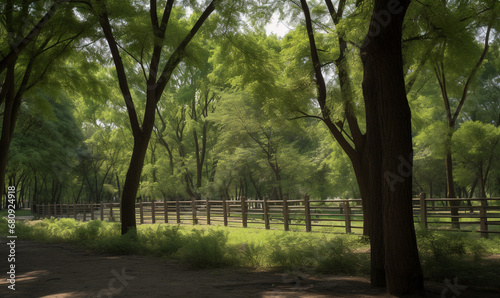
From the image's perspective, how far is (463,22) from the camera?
1139cm

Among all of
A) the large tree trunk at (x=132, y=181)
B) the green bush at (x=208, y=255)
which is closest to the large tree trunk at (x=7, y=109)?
the large tree trunk at (x=132, y=181)

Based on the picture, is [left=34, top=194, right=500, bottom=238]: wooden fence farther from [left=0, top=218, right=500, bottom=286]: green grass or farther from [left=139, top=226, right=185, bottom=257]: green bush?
[left=139, top=226, right=185, bottom=257]: green bush

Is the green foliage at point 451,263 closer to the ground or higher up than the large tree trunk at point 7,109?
closer to the ground

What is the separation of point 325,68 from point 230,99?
16.8 meters

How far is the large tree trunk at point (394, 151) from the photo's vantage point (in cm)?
543

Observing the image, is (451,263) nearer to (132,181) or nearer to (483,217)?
(483,217)

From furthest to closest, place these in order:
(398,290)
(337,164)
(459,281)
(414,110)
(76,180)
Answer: (76,180) → (337,164) → (414,110) → (459,281) → (398,290)

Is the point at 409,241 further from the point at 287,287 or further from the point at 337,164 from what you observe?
the point at 337,164

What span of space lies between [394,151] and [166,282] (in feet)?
14.0

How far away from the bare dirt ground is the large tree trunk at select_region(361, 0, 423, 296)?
0.47 meters

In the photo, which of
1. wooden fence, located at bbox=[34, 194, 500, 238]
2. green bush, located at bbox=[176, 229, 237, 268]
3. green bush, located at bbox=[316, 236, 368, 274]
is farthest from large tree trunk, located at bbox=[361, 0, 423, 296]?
wooden fence, located at bbox=[34, 194, 500, 238]

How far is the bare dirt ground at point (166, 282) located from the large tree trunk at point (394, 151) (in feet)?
1.55

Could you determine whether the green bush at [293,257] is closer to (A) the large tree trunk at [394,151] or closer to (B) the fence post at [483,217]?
(A) the large tree trunk at [394,151]

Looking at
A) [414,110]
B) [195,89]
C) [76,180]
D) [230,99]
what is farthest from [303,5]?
[76,180]
